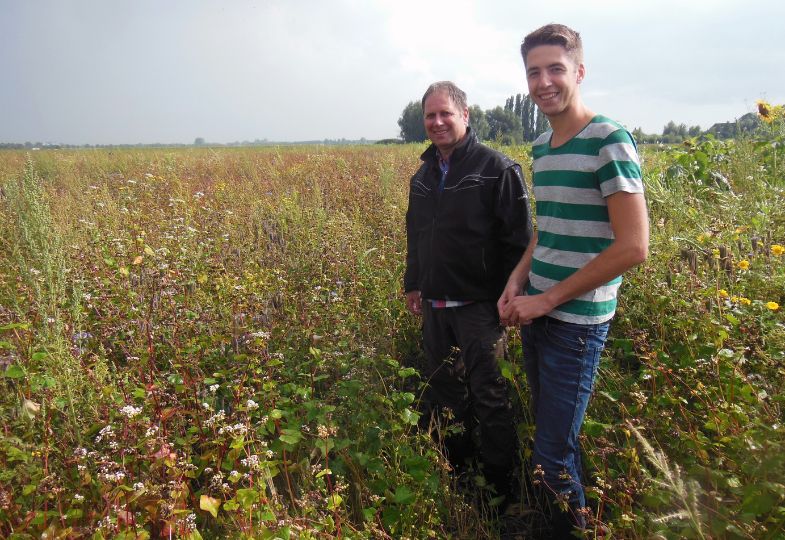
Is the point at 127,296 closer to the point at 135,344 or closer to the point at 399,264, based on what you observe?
the point at 135,344

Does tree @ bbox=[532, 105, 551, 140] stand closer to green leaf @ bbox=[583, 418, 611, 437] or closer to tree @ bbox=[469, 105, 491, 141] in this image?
tree @ bbox=[469, 105, 491, 141]

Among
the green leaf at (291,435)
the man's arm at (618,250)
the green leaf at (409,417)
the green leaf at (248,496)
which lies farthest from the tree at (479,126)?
the green leaf at (248,496)

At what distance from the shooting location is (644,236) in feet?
4.90

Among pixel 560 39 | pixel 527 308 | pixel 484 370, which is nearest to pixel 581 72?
pixel 560 39

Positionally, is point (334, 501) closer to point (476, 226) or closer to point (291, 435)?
point (291, 435)

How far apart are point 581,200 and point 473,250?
2.52 ft

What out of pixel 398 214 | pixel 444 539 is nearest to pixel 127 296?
pixel 444 539

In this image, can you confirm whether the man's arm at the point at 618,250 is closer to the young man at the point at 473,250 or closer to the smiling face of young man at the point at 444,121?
the young man at the point at 473,250

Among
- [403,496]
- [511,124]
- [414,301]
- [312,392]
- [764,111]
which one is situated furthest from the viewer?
[511,124]

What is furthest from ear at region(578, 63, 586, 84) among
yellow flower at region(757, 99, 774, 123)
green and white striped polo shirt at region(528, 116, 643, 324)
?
yellow flower at region(757, 99, 774, 123)

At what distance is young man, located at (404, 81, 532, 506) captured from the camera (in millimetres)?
2346

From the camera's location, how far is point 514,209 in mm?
2320

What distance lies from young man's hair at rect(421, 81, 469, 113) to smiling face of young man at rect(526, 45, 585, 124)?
30.0 inches

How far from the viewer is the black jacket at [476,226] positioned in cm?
233
